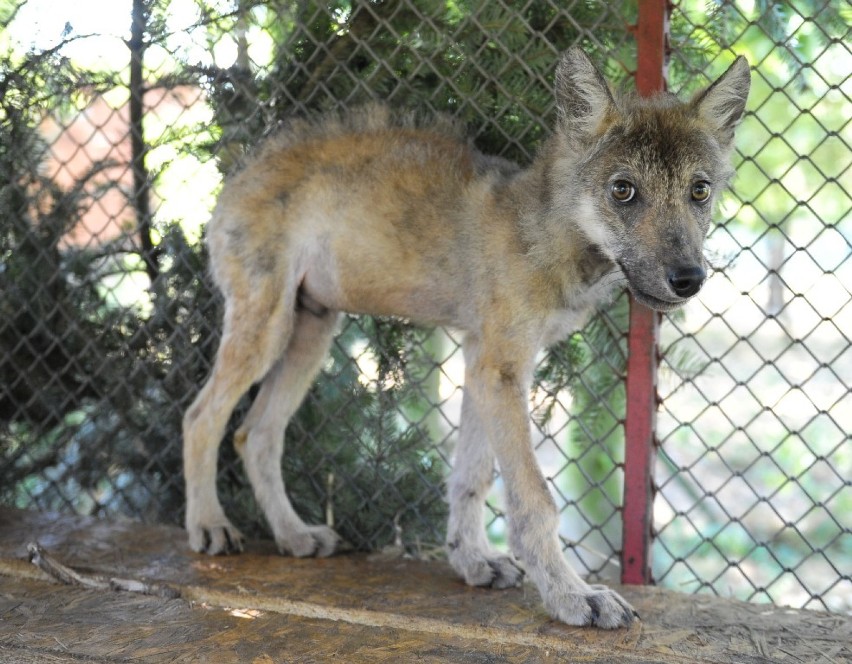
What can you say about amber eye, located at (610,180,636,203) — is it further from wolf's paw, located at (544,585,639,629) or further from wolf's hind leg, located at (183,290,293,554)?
wolf's hind leg, located at (183,290,293,554)

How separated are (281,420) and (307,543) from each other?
0.56 meters

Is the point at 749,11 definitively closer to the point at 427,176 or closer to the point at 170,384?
the point at 427,176

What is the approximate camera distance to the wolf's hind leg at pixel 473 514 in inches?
146

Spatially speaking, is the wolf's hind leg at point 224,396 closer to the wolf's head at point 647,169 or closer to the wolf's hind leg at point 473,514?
the wolf's hind leg at point 473,514

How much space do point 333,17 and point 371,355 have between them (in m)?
1.56

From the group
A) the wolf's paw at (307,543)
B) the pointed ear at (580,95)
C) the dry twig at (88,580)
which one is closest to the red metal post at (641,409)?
the pointed ear at (580,95)

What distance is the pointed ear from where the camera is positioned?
10.7 feet

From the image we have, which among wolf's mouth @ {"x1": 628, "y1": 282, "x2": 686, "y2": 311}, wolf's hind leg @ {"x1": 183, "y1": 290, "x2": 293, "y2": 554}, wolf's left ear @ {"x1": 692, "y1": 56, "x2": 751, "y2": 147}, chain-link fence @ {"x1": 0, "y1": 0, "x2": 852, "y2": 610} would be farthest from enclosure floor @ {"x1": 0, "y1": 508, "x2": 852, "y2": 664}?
wolf's left ear @ {"x1": 692, "y1": 56, "x2": 751, "y2": 147}

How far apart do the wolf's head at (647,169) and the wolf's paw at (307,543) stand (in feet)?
5.83

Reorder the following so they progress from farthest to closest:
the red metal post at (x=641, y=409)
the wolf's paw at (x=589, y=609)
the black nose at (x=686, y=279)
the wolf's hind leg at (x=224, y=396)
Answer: the wolf's hind leg at (x=224, y=396)
the red metal post at (x=641, y=409)
the wolf's paw at (x=589, y=609)
the black nose at (x=686, y=279)

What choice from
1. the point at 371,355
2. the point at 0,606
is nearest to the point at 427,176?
the point at 371,355

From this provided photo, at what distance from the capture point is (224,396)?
407 cm

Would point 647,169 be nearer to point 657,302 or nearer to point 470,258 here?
point 657,302

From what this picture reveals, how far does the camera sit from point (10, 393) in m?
5.12
